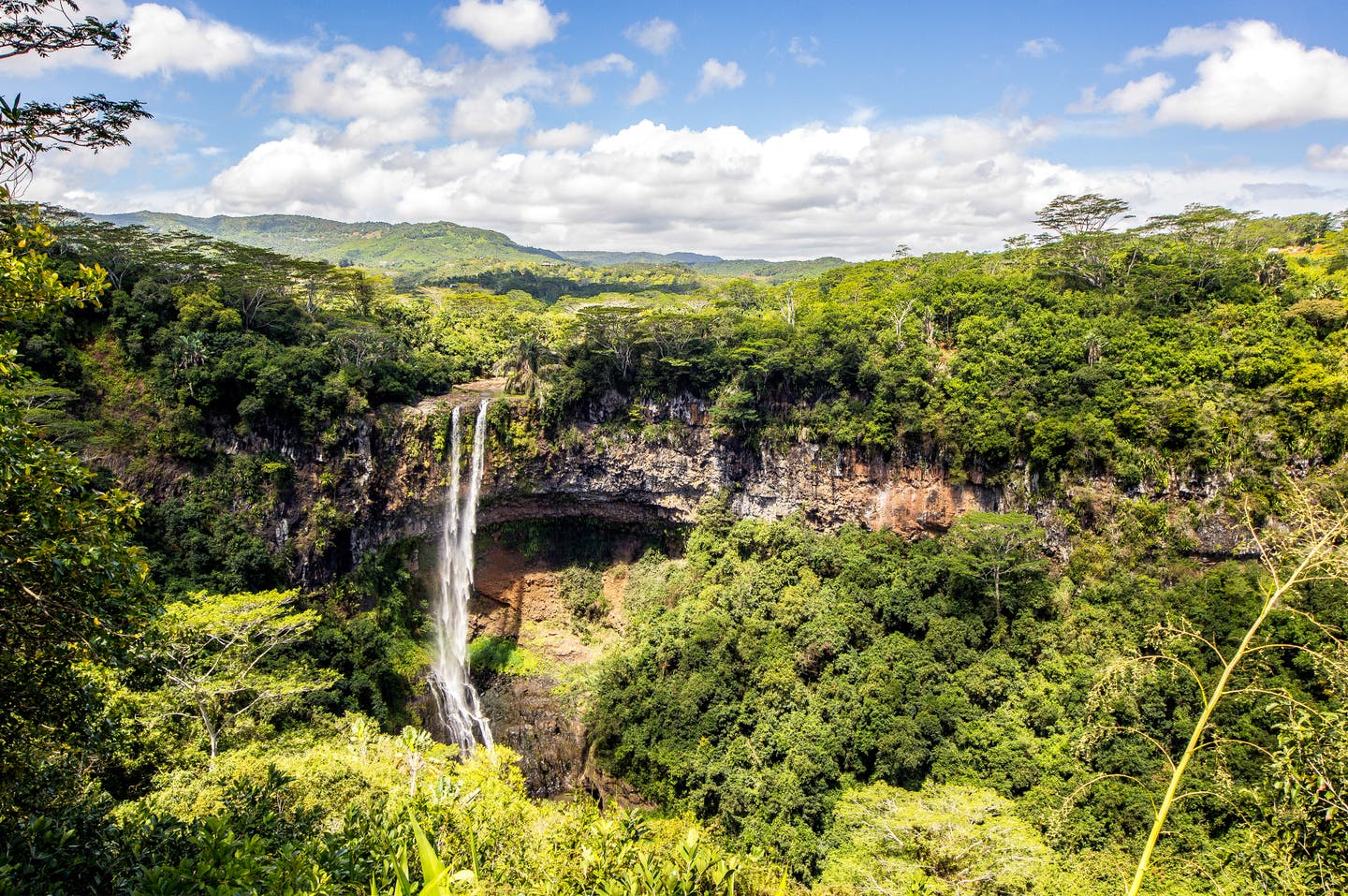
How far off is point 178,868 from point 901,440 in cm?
2196

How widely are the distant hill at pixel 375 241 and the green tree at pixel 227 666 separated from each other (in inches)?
2991

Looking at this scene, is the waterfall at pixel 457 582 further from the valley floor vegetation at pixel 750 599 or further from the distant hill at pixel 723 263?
the distant hill at pixel 723 263

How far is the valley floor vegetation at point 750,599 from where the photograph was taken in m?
4.80

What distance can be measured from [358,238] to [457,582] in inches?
4270

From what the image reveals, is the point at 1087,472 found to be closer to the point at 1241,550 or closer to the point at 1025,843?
the point at 1241,550

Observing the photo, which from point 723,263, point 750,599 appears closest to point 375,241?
point 723,263

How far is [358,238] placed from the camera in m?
113

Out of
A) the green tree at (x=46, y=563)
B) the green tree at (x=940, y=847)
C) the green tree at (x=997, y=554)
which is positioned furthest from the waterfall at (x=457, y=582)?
the green tree at (x=46, y=563)

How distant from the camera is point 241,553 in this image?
19.0m

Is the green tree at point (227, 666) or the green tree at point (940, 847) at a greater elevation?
the green tree at point (227, 666)

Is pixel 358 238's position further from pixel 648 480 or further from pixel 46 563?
pixel 46 563

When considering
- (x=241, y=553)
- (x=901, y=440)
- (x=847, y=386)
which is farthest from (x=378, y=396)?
(x=901, y=440)

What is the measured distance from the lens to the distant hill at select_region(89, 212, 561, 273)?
3686 inches

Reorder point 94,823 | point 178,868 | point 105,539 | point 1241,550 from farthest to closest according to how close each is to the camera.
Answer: point 1241,550 < point 94,823 < point 105,539 < point 178,868
